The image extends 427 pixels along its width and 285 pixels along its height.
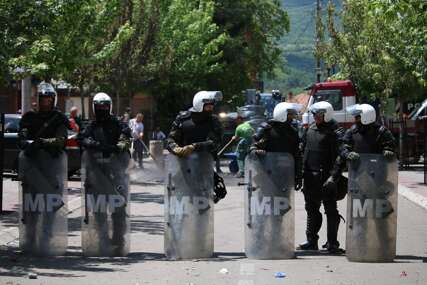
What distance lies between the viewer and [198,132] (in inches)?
467

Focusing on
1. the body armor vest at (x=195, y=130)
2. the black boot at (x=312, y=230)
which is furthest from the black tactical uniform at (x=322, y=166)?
the body armor vest at (x=195, y=130)

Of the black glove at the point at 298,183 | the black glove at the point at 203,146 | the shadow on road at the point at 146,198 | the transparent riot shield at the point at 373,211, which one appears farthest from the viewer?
the shadow on road at the point at 146,198

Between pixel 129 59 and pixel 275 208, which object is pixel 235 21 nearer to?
pixel 129 59

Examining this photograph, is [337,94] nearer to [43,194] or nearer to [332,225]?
[332,225]

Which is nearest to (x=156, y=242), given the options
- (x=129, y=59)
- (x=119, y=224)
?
(x=119, y=224)

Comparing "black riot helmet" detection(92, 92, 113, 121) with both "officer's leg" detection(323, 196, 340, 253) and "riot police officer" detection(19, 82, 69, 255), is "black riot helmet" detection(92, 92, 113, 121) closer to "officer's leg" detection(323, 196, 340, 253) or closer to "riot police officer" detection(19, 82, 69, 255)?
"riot police officer" detection(19, 82, 69, 255)

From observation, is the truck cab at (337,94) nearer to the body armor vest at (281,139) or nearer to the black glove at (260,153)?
the body armor vest at (281,139)

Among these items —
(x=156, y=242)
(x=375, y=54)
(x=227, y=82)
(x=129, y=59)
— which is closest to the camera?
(x=156, y=242)

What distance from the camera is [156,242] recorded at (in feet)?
44.1

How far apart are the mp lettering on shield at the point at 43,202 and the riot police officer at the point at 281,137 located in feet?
7.63

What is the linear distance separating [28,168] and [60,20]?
4.57m

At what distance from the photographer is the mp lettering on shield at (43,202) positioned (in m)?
11.9

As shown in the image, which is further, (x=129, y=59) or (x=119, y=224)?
(x=129, y=59)

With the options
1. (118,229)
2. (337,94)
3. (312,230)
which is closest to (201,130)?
(118,229)
